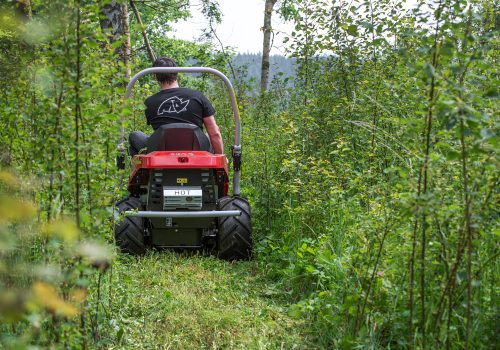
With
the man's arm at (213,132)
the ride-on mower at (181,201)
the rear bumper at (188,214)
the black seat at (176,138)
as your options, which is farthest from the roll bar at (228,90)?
the rear bumper at (188,214)

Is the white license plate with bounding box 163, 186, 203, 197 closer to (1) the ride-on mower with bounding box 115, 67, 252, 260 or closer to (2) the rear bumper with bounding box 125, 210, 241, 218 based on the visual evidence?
(1) the ride-on mower with bounding box 115, 67, 252, 260

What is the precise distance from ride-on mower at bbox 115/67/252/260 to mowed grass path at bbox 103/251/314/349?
0.85 ft

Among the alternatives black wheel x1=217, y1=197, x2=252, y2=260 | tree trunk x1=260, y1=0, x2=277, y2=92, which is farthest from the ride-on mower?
tree trunk x1=260, y1=0, x2=277, y2=92

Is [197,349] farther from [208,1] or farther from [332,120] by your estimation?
[208,1]

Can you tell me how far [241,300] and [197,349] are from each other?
41.2 inches

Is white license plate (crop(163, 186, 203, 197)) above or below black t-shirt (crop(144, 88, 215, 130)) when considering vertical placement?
below

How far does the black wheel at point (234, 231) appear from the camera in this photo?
5906mm

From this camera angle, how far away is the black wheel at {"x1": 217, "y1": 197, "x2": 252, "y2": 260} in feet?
19.4

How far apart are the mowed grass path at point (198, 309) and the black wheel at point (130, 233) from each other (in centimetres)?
12

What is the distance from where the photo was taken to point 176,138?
579 centimetres

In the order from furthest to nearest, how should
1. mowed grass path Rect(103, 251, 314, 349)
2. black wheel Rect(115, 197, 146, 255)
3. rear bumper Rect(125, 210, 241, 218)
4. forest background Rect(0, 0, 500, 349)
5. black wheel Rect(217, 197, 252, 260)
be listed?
black wheel Rect(217, 197, 252, 260) < black wheel Rect(115, 197, 146, 255) < rear bumper Rect(125, 210, 241, 218) < mowed grass path Rect(103, 251, 314, 349) < forest background Rect(0, 0, 500, 349)

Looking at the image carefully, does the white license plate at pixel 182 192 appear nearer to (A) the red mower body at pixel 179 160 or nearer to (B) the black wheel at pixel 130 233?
(A) the red mower body at pixel 179 160

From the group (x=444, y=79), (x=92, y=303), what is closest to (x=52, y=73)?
(x=92, y=303)

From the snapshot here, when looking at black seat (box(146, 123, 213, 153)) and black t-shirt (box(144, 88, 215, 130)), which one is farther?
black t-shirt (box(144, 88, 215, 130))
